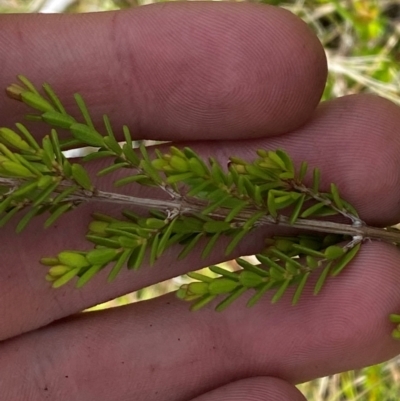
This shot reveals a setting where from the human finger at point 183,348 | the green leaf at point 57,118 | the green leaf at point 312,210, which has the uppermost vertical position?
the green leaf at point 57,118

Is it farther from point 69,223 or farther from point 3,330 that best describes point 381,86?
point 3,330

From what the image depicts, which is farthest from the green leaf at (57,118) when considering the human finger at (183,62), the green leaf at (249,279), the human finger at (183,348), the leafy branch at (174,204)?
the human finger at (183,348)

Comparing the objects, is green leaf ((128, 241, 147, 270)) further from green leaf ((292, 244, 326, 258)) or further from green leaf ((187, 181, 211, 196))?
green leaf ((292, 244, 326, 258))

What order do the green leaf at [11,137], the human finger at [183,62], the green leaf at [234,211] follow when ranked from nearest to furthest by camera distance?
the green leaf at [11,137], the green leaf at [234,211], the human finger at [183,62]

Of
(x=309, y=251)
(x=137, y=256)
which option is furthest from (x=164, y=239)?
(x=309, y=251)

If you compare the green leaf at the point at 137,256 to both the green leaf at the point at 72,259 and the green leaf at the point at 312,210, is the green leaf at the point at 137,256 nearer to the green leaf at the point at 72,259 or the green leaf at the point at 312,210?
the green leaf at the point at 72,259

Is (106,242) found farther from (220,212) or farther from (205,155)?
(205,155)

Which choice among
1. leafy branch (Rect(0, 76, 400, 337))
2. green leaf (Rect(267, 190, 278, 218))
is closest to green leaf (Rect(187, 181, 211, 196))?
leafy branch (Rect(0, 76, 400, 337))
